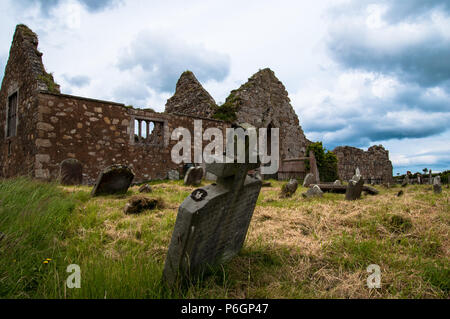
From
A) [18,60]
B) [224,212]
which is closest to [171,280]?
[224,212]

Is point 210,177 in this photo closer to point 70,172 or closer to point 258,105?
point 70,172

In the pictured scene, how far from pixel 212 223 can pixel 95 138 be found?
355 inches

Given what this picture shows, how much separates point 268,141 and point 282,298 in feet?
Result: 47.4

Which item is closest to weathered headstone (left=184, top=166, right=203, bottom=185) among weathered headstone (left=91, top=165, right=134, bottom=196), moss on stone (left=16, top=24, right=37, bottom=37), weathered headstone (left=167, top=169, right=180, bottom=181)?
weathered headstone (left=91, top=165, right=134, bottom=196)

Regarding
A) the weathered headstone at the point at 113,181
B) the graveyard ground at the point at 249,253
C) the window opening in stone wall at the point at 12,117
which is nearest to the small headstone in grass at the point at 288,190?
the graveyard ground at the point at 249,253

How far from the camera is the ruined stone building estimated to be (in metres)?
8.91

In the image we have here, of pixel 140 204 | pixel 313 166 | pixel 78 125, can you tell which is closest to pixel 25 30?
pixel 78 125

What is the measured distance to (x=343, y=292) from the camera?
81.3 inches

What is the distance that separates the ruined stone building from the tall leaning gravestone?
26.9 ft

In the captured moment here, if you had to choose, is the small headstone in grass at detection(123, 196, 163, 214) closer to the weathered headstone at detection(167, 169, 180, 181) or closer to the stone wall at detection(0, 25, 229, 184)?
the stone wall at detection(0, 25, 229, 184)

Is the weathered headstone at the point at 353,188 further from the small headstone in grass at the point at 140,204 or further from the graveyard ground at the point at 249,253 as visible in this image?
the small headstone in grass at the point at 140,204

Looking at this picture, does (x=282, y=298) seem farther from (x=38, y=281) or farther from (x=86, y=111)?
(x=86, y=111)

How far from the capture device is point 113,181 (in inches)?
243

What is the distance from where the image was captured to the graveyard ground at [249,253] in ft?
6.41
